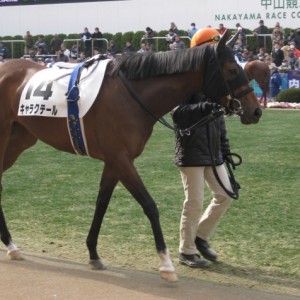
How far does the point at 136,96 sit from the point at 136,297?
1.38 metres

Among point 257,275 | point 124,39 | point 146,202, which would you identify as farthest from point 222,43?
point 124,39

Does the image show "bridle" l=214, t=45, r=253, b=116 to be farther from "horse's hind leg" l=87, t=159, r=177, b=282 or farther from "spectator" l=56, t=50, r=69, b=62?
"spectator" l=56, t=50, r=69, b=62

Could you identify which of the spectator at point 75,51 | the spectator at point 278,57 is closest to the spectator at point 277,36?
the spectator at point 278,57

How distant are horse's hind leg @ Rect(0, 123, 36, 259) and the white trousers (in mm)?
1325

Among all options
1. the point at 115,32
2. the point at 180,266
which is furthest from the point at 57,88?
the point at 115,32

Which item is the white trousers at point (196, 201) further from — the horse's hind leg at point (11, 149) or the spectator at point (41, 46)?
the spectator at point (41, 46)

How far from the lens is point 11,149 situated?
237 inches

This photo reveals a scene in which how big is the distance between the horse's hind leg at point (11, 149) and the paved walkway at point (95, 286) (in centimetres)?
23

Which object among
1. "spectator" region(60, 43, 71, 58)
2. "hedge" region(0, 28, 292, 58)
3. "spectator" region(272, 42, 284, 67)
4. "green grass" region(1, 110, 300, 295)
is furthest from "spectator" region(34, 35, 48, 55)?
"green grass" region(1, 110, 300, 295)

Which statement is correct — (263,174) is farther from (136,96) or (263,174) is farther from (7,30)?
(7,30)

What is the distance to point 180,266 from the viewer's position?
534 cm

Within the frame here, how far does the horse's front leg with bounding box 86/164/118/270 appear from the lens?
5.19 meters

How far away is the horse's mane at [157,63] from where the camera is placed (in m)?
4.88

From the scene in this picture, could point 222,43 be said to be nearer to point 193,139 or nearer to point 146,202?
point 193,139
